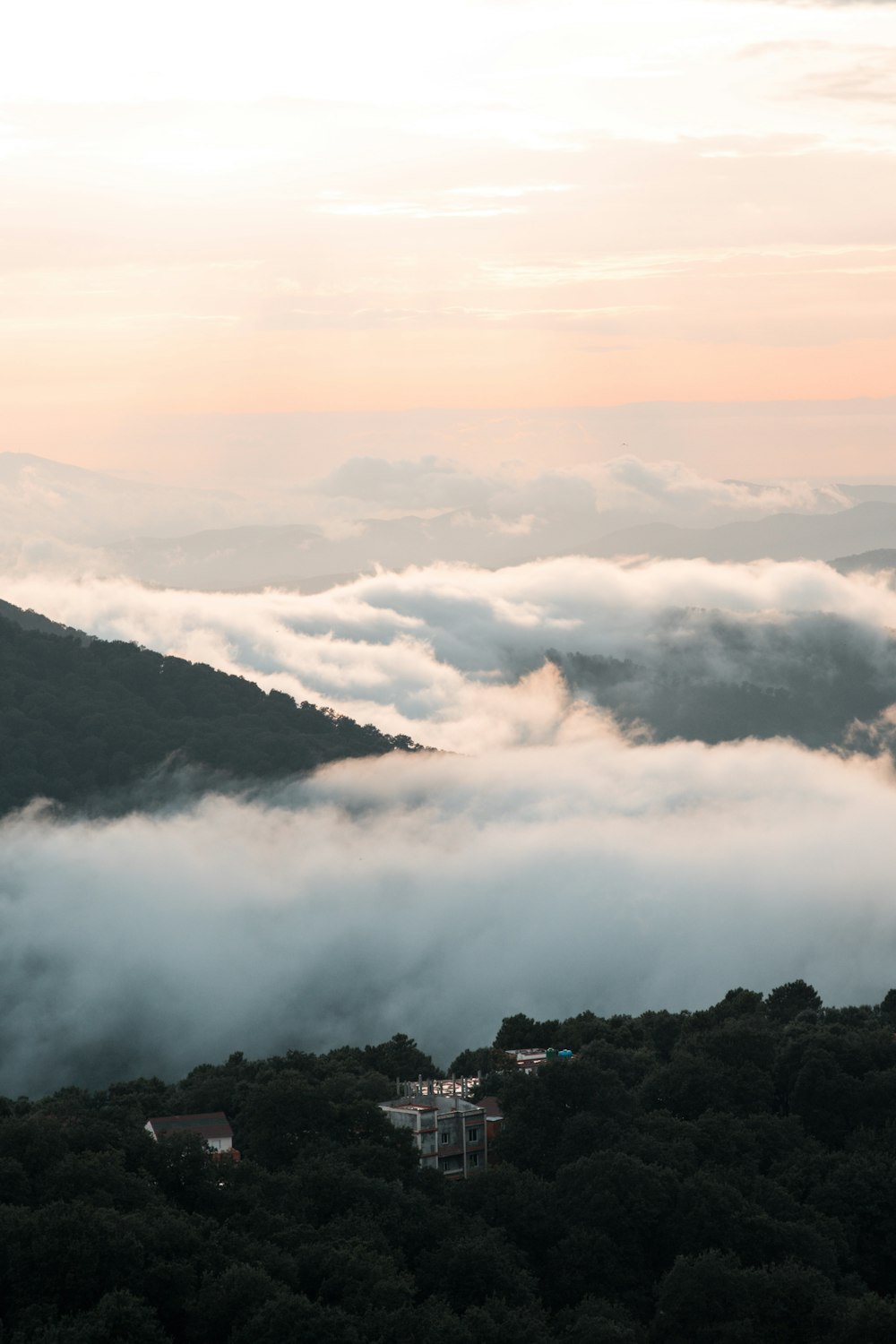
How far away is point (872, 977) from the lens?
402ft

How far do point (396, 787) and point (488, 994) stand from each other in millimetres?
24566

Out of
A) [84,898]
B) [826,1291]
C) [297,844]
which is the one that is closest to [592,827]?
[297,844]

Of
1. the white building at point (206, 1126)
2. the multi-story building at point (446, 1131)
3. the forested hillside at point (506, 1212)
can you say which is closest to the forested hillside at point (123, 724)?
the forested hillside at point (506, 1212)

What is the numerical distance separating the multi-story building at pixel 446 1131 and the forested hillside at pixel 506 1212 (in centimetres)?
163

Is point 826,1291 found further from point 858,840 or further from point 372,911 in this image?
point 858,840

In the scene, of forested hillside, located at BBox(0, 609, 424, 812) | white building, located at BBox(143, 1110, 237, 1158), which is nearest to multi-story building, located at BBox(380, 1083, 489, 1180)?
white building, located at BBox(143, 1110, 237, 1158)

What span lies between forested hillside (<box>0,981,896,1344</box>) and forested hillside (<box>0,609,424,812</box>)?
191 ft

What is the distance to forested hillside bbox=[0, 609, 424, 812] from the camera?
119 m

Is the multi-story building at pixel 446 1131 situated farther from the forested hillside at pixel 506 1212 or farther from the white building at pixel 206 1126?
the white building at pixel 206 1126

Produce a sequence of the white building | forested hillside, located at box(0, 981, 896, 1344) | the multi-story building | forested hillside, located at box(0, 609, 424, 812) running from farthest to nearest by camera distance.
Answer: forested hillside, located at box(0, 609, 424, 812) → the multi-story building → the white building → forested hillside, located at box(0, 981, 896, 1344)

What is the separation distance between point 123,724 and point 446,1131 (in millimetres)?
68895

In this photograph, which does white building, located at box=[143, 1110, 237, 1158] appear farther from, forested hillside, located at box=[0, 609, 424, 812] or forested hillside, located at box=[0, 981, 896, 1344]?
forested hillside, located at box=[0, 609, 424, 812]

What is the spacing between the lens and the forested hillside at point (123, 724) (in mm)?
118562

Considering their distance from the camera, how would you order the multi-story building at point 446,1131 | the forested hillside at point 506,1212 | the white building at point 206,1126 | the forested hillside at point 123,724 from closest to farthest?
the forested hillside at point 506,1212 < the white building at point 206,1126 < the multi-story building at point 446,1131 < the forested hillside at point 123,724
